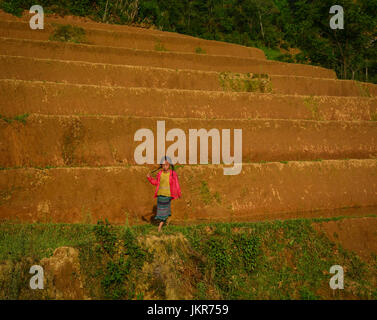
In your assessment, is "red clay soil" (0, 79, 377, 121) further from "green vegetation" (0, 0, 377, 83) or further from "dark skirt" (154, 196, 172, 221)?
"green vegetation" (0, 0, 377, 83)

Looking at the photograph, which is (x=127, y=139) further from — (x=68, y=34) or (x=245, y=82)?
(x=68, y=34)

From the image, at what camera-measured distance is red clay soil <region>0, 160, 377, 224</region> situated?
226 inches

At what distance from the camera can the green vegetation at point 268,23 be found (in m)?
20.0

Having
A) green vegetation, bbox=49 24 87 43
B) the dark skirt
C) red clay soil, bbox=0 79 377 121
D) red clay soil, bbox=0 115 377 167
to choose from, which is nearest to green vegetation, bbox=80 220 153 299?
the dark skirt

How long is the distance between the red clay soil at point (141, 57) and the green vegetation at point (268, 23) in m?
6.22

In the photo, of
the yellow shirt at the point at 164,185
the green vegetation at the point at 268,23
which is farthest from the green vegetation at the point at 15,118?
the green vegetation at the point at 268,23

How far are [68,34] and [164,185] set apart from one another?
35.5ft

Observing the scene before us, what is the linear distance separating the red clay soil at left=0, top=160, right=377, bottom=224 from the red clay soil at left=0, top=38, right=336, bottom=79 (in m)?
6.78

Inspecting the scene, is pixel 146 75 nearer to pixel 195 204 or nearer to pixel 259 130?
pixel 259 130

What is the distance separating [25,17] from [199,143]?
43.1 feet

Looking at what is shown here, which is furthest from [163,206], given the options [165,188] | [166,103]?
[166,103]

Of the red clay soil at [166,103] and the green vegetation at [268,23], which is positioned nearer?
the red clay soil at [166,103]

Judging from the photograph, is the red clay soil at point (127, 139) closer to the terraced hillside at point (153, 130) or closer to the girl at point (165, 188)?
the terraced hillside at point (153, 130)
